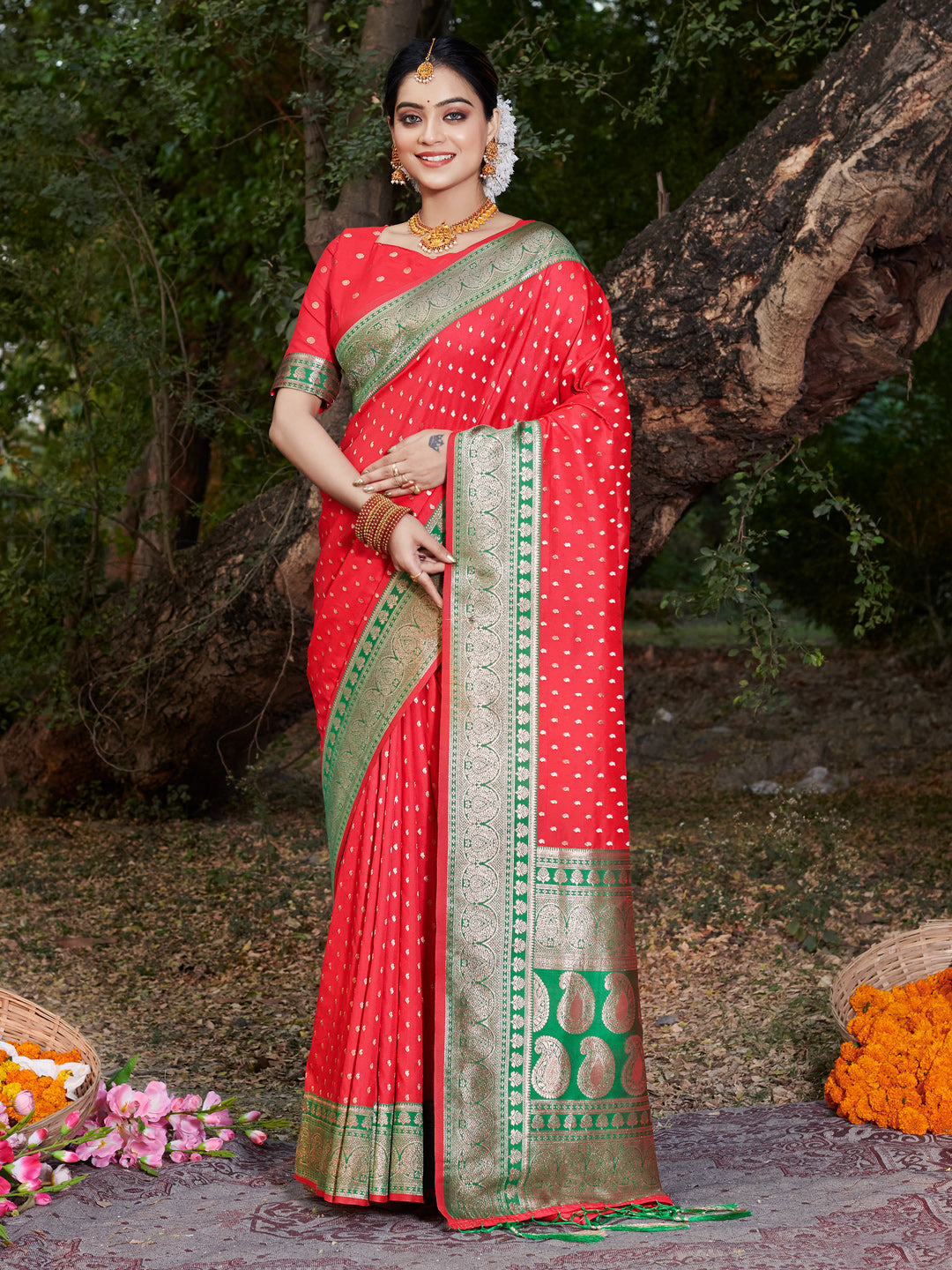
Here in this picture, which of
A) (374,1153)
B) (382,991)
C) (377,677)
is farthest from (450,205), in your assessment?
(374,1153)

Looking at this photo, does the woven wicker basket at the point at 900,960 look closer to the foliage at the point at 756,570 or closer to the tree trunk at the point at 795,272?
the foliage at the point at 756,570

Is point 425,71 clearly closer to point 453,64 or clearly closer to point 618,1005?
point 453,64

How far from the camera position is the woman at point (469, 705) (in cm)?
239

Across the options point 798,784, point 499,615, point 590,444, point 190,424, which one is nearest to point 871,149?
point 590,444

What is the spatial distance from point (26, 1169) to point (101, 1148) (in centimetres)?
25

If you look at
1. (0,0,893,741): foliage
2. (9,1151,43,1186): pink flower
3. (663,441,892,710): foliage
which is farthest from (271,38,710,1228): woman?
(0,0,893,741): foliage

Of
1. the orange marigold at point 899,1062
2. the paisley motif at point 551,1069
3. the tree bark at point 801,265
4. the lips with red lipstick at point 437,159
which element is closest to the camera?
the paisley motif at point 551,1069

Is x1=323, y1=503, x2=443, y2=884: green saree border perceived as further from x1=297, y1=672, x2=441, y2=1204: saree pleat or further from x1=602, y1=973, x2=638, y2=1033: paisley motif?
x1=602, y1=973, x2=638, y2=1033: paisley motif

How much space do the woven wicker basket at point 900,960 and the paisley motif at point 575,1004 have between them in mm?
1066

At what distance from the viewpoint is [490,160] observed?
8.80ft

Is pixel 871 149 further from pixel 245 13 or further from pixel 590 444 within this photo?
pixel 245 13

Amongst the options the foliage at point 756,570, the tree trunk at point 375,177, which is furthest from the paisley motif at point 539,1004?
the tree trunk at point 375,177

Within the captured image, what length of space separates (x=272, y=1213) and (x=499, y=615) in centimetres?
124

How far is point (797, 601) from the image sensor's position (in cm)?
1041
